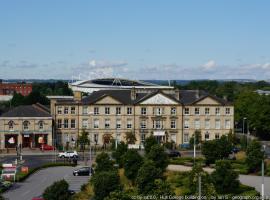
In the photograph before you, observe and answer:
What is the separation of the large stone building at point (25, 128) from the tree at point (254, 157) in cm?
3925

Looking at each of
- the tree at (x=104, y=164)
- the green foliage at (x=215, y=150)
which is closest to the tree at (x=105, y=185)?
the tree at (x=104, y=164)

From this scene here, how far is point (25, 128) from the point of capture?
318 feet

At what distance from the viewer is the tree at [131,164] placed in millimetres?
59719

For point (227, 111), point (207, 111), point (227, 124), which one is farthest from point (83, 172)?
point (227, 111)

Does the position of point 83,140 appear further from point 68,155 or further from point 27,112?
point 27,112

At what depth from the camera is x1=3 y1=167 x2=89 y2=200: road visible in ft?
183

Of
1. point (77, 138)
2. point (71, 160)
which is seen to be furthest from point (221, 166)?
point (77, 138)

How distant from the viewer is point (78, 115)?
9956 cm

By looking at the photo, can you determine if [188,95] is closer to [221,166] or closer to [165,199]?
Answer: [221,166]

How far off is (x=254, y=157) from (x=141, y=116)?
1454 inches

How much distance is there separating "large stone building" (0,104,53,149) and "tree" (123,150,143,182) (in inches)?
1481

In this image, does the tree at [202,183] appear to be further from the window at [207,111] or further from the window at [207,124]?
the window at [207,111]

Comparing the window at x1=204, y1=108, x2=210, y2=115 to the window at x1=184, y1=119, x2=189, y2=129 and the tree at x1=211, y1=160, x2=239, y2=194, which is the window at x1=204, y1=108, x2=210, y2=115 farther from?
the tree at x1=211, y1=160, x2=239, y2=194

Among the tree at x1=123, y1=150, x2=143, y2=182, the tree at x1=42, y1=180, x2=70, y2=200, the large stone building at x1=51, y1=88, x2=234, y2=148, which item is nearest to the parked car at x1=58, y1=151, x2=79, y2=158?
the large stone building at x1=51, y1=88, x2=234, y2=148
